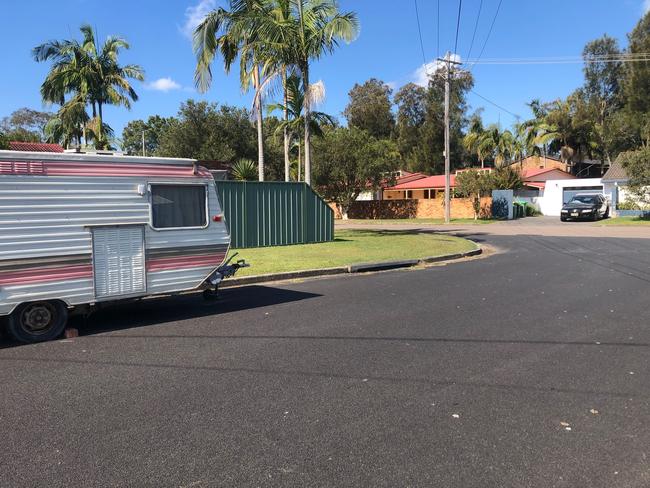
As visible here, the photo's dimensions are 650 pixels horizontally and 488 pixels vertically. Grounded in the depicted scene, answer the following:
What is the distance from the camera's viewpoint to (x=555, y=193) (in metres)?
40.9

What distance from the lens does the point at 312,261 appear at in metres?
13.4

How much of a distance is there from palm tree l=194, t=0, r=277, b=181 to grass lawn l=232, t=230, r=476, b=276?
667 centimetres

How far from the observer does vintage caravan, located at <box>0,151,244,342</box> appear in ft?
20.8

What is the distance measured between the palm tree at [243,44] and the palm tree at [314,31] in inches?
43.7

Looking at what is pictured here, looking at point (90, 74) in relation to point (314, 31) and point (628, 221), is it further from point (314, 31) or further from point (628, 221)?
point (628, 221)

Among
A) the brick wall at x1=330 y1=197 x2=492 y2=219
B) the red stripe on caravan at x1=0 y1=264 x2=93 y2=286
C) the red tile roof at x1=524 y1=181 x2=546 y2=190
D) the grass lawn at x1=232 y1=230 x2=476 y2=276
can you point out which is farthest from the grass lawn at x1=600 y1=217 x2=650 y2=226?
the red stripe on caravan at x1=0 y1=264 x2=93 y2=286

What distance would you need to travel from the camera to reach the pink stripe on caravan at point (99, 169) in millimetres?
6383

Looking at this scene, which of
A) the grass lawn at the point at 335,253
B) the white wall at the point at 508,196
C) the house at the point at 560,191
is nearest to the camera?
the grass lawn at the point at 335,253

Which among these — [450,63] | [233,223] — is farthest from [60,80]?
[450,63]

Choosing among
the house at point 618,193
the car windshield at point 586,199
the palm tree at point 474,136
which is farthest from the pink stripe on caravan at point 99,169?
the palm tree at point 474,136

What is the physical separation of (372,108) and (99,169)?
2536 inches

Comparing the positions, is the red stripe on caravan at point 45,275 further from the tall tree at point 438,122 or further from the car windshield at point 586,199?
the tall tree at point 438,122

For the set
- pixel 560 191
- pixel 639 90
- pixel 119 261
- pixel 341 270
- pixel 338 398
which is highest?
pixel 639 90

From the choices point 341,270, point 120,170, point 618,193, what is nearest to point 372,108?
point 618,193
